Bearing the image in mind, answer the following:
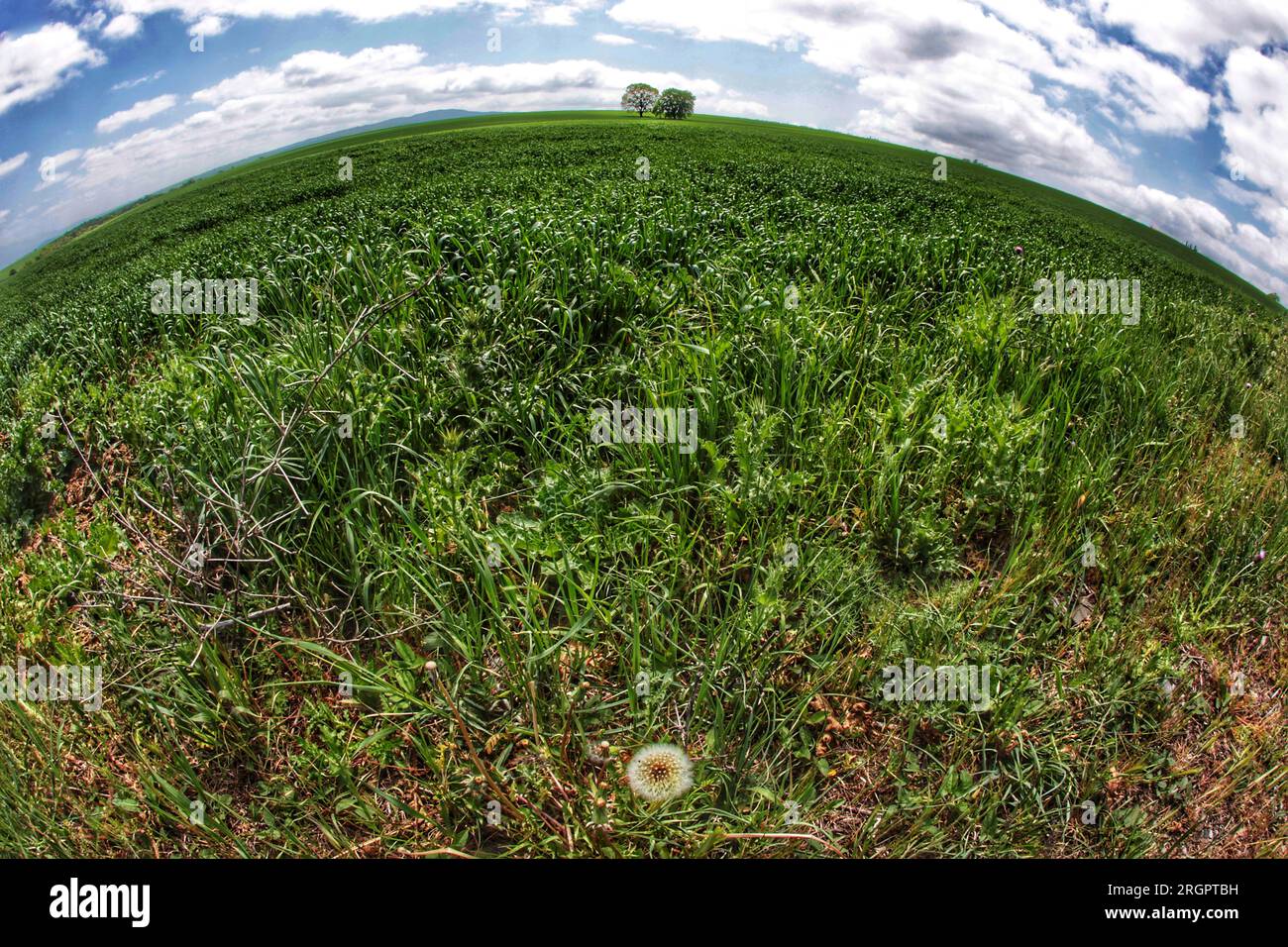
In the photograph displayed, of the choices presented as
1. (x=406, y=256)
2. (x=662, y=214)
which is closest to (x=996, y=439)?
(x=662, y=214)

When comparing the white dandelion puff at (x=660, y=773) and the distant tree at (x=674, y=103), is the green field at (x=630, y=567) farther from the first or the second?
the distant tree at (x=674, y=103)

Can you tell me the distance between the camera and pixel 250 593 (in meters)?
2.95

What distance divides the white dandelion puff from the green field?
2.6 inches

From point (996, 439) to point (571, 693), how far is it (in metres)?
2.73

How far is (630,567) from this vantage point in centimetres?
287

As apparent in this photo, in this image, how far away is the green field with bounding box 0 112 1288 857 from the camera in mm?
2408

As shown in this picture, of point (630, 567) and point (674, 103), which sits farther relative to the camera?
point (674, 103)

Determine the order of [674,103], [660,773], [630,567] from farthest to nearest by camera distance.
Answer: [674,103] → [630,567] → [660,773]

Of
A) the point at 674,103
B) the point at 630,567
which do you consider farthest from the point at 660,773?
the point at 674,103

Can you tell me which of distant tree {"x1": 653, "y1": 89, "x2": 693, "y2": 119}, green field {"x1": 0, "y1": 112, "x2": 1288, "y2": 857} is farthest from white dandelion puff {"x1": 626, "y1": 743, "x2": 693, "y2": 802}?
distant tree {"x1": 653, "y1": 89, "x2": 693, "y2": 119}

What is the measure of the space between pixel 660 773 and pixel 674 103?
45.9m

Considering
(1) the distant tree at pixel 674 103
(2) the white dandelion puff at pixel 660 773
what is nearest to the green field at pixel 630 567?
(2) the white dandelion puff at pixel 660 773

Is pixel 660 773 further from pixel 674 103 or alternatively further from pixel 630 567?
pixel 674 103
